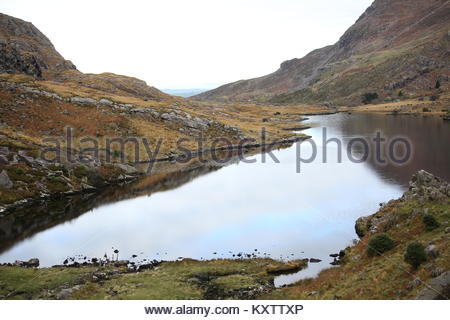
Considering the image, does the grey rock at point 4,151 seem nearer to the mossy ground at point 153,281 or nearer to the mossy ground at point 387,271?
the mossy ground at point 153,281

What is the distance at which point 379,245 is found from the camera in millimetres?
32719

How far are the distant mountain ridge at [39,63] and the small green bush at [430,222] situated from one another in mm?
131083

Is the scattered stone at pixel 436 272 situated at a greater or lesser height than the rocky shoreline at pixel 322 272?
greater

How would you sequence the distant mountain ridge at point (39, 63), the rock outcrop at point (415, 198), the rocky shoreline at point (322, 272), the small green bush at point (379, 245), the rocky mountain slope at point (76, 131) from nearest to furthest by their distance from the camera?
the rocky shoreline at point (322, 272)
the small green bush at point (379, 245)
the rock outcrop at point (415, 198)
the rocky mountain slope at point (76, 131)
the distant mountain ridge at point (39, 63)

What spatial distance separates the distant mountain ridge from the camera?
430ft

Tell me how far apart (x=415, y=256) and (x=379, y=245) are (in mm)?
7275

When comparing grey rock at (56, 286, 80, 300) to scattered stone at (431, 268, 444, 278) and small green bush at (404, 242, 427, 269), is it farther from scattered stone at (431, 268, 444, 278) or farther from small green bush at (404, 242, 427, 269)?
scattered stone at (431, 268, 444, 278)

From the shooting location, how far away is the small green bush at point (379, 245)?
32509 mm

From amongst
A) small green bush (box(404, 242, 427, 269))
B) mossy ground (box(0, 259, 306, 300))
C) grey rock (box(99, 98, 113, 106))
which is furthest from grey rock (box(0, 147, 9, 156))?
small green bush (box(404, 242, 427, 269))

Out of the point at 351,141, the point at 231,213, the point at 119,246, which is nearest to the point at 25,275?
the point at 119,246

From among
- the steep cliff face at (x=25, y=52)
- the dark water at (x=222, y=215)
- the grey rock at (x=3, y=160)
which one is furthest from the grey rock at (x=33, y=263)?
the steep cliff face at (x=25, y=52)

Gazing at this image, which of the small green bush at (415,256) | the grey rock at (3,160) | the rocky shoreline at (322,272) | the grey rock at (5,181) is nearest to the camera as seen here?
the rocky shoreline at (322,272)
